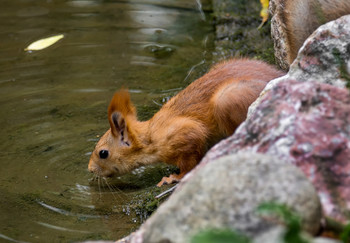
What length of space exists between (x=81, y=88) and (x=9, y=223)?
293 cm

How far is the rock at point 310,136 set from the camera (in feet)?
9.21

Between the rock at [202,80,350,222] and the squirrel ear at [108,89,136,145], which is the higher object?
the rock at [202,80,350,222]

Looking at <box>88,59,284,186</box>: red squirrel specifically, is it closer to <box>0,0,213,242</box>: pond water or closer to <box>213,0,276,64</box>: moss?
<box>0,0,213,242</box>: pond water

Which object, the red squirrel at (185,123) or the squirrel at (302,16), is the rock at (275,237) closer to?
the red squirrel at (185,123)

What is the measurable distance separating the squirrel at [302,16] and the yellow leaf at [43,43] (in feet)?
14.1

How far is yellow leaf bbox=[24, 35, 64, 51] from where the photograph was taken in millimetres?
8219

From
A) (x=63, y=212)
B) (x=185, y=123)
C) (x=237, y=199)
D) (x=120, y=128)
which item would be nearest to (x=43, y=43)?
(x=120, y=128)

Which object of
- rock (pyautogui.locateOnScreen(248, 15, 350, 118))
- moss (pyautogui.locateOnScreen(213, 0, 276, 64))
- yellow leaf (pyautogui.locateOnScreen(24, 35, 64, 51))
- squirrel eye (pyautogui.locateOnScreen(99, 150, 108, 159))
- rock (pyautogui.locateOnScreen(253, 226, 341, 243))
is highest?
rock (pyautogui.locateOnScreen(248, 15, 350, 118))

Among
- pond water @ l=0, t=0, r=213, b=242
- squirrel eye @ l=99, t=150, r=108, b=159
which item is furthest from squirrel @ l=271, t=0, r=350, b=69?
squirrel eye @ l=99, t=150, r=108, b=159

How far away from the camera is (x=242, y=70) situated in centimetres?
496

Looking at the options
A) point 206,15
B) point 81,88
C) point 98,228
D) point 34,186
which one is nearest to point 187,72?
point 81,88

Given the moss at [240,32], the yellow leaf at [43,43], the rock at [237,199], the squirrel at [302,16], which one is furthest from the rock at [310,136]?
the yellow leaf at [43,43]

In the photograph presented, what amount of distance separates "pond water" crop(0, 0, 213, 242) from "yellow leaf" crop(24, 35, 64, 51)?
10 centimetres

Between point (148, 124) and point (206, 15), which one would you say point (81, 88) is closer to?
point (148, 124)
